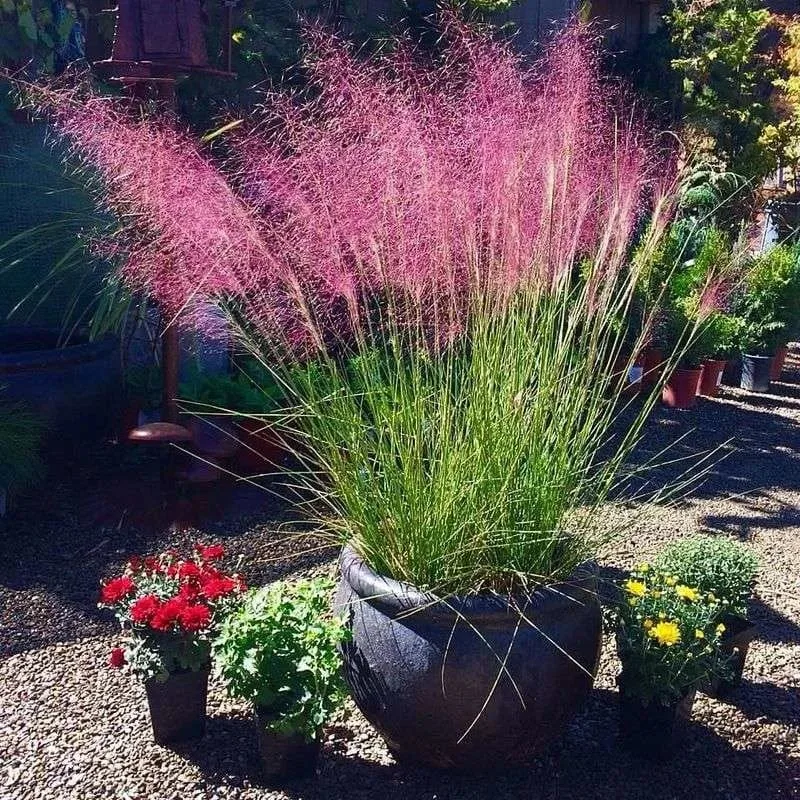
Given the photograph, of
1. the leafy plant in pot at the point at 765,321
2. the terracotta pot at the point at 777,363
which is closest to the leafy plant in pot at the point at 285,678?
the leafy plant in pot at the point at 765,321

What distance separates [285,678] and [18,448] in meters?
1.98

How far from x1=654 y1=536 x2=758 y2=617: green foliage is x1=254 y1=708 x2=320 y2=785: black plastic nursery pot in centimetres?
103

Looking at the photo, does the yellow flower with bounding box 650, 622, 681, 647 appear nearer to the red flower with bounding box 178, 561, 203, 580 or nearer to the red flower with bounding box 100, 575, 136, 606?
the red flower with bounding box 178, 561, 203, 580

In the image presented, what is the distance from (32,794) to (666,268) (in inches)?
182

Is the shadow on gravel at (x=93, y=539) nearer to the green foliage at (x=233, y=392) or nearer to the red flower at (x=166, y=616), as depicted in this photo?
the green foliage at (x=233, y=392)

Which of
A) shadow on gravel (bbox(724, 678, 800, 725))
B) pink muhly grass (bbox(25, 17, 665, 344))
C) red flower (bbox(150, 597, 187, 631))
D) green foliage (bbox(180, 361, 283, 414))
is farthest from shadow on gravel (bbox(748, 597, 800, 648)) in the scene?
green foliage (bbox(180, 361, 283, 414))

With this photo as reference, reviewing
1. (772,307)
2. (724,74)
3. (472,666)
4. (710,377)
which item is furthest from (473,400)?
(724,74)

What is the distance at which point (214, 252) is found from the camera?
2.24 meters

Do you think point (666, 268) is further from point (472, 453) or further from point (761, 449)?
point (472, 453)

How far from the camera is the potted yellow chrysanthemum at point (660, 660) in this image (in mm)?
2064

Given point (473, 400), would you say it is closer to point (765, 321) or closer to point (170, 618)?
point (170, 618)

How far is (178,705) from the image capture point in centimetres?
216

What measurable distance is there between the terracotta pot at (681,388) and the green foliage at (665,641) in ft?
12.1

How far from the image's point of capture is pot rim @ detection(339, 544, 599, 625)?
6.26 ft
